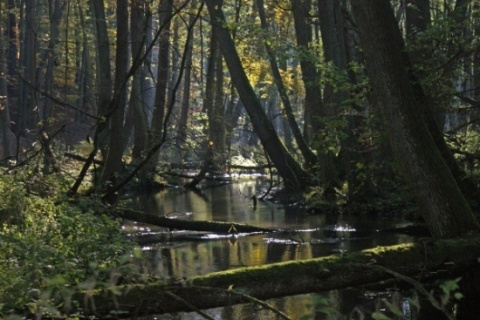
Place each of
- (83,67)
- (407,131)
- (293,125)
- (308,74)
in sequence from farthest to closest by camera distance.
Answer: (83,67) → (293,125) → (308,74) → (407,131)

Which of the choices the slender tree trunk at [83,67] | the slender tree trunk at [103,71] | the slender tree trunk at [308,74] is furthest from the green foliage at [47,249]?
the slender tree trunk at [83,67]

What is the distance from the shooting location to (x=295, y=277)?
7352mm

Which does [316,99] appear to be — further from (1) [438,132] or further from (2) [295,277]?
(2) [295,277]

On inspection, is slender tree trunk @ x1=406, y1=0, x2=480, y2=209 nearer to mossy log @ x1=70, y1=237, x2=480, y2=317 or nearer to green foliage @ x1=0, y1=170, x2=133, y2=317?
mossy log @ x1=70, y1=237, x2=480, y2=317

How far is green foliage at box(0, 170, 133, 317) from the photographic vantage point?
593 cm

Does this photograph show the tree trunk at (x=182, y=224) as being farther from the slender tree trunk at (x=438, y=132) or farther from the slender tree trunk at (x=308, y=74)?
the slender tree trunk at (x=308, y=74)

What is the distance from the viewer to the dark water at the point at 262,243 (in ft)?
28.8

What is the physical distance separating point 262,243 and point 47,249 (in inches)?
248

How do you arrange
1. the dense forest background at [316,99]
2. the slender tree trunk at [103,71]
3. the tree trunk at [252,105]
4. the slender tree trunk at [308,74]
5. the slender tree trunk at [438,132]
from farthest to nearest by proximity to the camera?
the tree trunk at [252,105]
the slender tree trunk at [308,74]
the slender tree trunk at [103,71]
the dense forest background at [316,99]
the slender tree trunk at [438,132]

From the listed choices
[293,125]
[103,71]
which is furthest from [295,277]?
[293,125]

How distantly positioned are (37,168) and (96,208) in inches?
57.7

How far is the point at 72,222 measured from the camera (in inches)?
371

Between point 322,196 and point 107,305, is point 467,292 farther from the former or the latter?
point 322,196

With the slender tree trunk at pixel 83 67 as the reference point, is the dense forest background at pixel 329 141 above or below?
below
